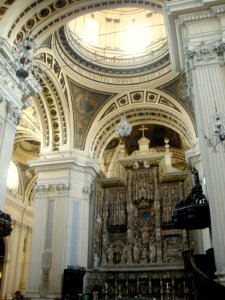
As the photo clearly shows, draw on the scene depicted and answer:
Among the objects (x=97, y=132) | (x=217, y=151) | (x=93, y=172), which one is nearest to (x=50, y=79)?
(x=97, y=132)

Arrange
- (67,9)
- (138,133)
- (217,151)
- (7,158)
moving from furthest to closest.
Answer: (138,133) → (67,9) → (7,158) → (217,151)

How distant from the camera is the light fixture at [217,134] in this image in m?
5.11

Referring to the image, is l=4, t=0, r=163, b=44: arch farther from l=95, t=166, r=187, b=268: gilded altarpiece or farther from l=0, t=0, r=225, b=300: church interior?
l=95, t=166, r=187, b=268: gilded altarpiece

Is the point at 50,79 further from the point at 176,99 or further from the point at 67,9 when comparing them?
the point at 176,99

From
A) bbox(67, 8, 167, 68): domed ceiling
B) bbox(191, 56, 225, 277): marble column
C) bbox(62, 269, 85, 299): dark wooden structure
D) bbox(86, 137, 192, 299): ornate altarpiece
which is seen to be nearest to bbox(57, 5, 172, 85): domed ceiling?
bbox(67, 8, 167, 68): domed ceiling

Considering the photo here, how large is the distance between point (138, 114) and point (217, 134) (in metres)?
10.4

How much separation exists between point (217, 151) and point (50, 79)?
8705 millimetres

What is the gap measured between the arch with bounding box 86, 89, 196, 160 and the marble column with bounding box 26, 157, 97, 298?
1566 millimetres

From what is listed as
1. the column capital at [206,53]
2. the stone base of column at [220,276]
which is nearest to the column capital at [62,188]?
the column capital at [206,53]

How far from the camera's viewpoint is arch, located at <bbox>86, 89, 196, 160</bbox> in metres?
14.3

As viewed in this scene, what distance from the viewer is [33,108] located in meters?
14.1

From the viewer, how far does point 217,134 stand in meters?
5.25

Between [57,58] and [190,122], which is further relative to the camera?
[190,122]

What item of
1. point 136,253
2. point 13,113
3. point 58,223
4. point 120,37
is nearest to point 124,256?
point 136,253
